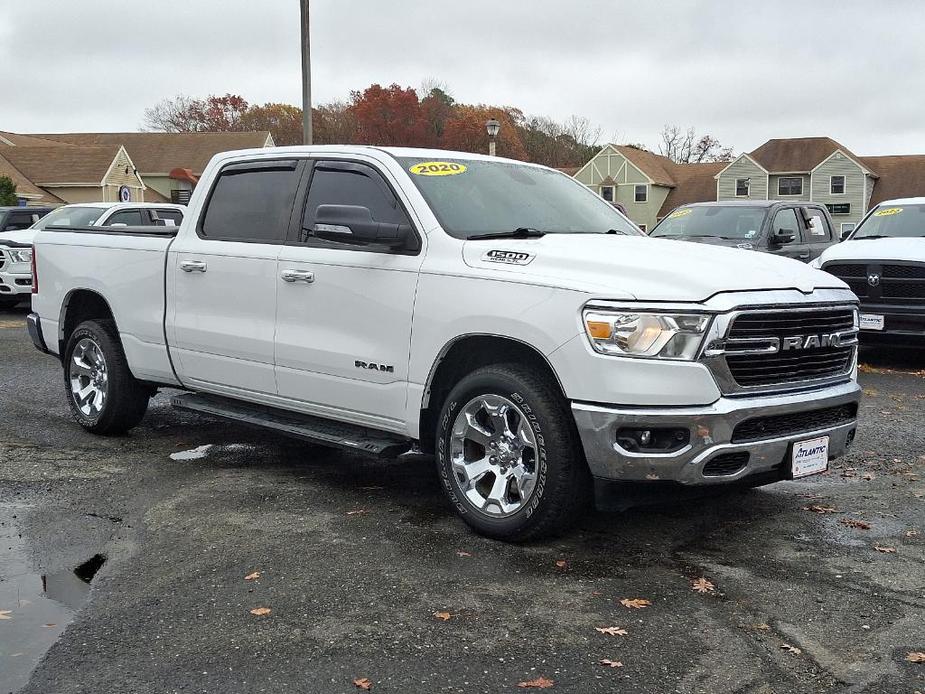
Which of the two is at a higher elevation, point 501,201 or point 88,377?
point 501,201

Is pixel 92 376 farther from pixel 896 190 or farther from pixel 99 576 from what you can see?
pixel 896 190

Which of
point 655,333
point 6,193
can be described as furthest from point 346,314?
point 6,193

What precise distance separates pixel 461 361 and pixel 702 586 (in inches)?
67.0

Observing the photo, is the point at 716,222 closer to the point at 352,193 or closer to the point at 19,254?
the point at 352,193

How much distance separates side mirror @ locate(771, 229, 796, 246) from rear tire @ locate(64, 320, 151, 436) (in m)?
8.61

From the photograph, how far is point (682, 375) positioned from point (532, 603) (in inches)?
46.6

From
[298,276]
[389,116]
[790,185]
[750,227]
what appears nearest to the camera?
[298,276]

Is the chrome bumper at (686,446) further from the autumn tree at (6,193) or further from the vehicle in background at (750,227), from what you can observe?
the autumn tree at (6,193)

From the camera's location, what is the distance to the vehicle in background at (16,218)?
20750 mm

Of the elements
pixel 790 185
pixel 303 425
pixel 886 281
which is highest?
pixel 790 185

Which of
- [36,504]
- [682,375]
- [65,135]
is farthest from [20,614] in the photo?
[65,135]

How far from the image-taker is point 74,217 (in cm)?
1770

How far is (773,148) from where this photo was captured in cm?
6744

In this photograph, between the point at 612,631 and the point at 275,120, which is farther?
the point at 275,120
